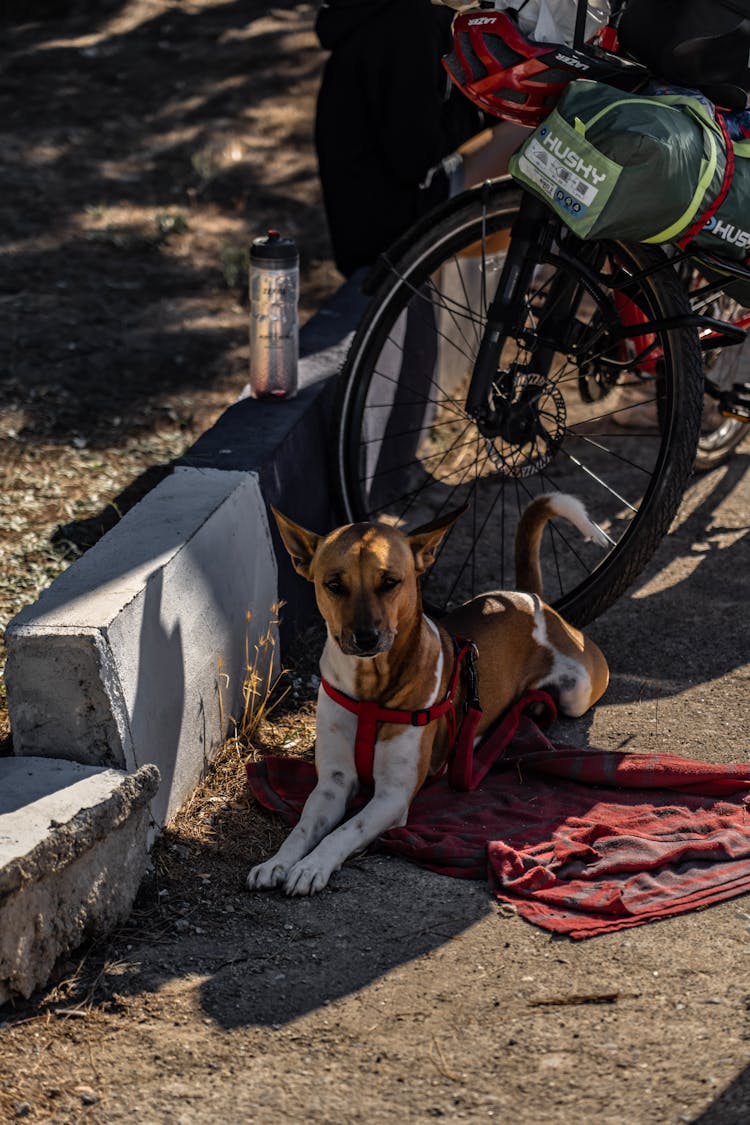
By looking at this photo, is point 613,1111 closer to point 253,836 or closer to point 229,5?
point 253,836

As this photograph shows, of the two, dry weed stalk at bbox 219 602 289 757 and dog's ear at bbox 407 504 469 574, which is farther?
dry weed stalk at bbox 219 602 289 757

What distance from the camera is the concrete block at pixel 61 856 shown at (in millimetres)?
2904

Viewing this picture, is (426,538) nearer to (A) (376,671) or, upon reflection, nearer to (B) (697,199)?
(A) (376,671)

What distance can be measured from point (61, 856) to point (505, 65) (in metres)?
2.47

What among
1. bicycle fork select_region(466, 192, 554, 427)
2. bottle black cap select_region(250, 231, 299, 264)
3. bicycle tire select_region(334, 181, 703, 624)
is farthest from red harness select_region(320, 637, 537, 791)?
bottle black cap select_region(250, 231, 299, 264)

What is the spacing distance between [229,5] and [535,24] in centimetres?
776

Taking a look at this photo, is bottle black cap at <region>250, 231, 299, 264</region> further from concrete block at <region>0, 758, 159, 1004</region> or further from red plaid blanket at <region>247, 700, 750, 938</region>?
concrete block at <region>0, 758, 159, 1004</region>

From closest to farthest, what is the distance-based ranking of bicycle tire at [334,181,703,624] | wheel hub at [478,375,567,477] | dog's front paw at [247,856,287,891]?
dog's front paw at [247,856,287,891], bicycle tire at [334,181,703,624], wheel hub at [478,375,567,477]

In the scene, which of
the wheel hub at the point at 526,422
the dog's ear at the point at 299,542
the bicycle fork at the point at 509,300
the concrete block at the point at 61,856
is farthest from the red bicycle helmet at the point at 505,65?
the concrete block at the point at 61,856

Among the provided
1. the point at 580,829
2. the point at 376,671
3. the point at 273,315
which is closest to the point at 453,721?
the point at 376,671

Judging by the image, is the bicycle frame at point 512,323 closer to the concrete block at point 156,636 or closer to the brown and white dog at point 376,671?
the brown and white dog at point 376,671

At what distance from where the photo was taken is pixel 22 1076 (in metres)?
2.75

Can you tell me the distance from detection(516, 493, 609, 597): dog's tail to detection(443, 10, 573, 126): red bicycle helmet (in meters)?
1.15

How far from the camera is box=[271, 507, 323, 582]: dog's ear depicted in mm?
3758
